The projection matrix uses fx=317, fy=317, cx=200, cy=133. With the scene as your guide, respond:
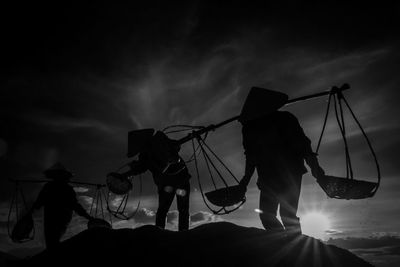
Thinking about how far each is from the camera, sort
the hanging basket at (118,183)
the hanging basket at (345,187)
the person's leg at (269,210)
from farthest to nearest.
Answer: the hanging basket at (118,183) < the person's leg at (269,210) < the hanging basket at (345,187)

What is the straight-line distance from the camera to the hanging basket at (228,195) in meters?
5.17

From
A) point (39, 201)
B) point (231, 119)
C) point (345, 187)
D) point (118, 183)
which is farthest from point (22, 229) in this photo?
point (345, 187)

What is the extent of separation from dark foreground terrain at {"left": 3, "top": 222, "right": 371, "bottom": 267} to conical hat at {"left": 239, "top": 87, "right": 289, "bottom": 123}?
5.73 feet

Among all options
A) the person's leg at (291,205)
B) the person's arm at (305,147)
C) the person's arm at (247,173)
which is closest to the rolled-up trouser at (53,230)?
the person's arm at (247,173)

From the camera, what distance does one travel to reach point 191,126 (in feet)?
26.7

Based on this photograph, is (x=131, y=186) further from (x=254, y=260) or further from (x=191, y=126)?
(x=254, y=260)

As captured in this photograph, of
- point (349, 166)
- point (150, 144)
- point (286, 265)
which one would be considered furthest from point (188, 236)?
point (150, 144)

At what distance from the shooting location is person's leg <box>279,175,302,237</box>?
447 centimetres

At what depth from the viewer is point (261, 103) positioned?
509 cm

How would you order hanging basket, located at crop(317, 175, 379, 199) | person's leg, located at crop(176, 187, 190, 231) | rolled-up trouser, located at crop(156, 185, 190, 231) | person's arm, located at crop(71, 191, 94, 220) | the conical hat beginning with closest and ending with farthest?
hanging basket, located at crop(317, 175, 379, 199), the conical hat, rolled-up trouser, located at crop(156, 185, 190, 231), person's leg, located at crop(176, 187, 190, 231), person's arm, located at crop(71, 191, 94, 220)

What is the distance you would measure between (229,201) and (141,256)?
5.83 ft

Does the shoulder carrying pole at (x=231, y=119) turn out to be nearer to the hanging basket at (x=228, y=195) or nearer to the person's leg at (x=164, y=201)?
the person's leg at (x=164, y=201)

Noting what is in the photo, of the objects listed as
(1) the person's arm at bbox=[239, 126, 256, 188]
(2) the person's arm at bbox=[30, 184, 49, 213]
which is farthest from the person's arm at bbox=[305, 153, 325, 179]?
(2) the person's arm at bbox=[30, 184, 49, 213]

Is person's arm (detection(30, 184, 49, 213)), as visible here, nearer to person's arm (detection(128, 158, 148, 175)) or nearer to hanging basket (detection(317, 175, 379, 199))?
person's arm (detection(128, 158, 148, 175))
